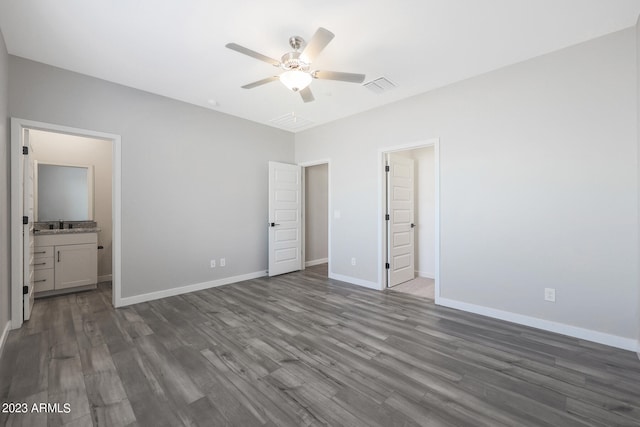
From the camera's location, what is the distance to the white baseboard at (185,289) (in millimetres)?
3547

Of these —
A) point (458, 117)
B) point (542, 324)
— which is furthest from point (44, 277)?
point (542, 324)

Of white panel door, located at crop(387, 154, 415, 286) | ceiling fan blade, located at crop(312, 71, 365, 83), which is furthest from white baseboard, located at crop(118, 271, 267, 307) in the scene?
ceiling fan blade, located at crop(312, 71, 365, 83)

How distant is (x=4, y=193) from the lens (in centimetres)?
266

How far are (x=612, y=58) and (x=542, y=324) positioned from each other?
8.47 feet

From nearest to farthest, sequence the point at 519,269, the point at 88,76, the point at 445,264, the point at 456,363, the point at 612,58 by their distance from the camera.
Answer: the point at 456,363
the point at 612,58
the point at 519,269
the point at 88,76
the point at 445,264

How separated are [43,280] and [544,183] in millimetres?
6342

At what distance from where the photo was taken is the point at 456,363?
218cm

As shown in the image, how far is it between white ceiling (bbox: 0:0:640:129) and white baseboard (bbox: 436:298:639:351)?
273cm

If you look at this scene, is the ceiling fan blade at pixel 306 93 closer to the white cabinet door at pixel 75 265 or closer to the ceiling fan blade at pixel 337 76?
the ceiling fan blade at pixel 337 76

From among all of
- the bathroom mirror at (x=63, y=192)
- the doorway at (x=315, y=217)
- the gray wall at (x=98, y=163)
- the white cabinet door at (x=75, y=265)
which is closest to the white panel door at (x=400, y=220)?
the doorway at (x=315, y=217)

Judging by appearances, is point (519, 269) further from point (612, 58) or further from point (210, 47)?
point (210, 47)

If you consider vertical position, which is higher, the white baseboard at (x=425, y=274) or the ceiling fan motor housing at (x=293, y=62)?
the ceiling fan motor housing at (x=293, y=62)

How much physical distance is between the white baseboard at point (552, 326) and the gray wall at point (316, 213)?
3.21m

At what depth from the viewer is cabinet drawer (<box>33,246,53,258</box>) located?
377cm
